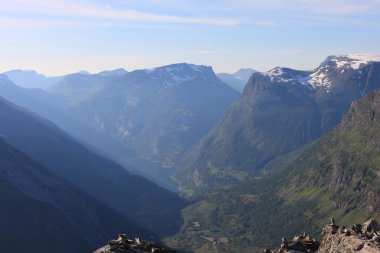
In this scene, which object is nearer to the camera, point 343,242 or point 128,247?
point 343,242

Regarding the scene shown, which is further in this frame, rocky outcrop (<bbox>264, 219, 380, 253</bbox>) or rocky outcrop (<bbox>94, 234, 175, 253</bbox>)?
rocky outcrop (<bbox>94, 234, 175, 253</bbox>)

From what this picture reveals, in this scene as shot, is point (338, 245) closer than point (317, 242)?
Yes

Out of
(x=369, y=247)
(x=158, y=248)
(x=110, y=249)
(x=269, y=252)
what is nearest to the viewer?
(x=369, y=247)

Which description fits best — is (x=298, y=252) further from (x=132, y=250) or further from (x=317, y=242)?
(x=132, y=250)

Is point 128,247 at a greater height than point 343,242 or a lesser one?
lesser

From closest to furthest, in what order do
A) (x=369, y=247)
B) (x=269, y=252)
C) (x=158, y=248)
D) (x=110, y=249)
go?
1. (x=369, y=247)
2. (x=110, y=249)
3. (x=158, y=248)
4. (x=269, y=252)

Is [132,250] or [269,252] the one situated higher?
[132,250]

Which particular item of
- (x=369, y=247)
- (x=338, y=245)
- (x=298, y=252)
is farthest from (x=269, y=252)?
(x=369, y=247)

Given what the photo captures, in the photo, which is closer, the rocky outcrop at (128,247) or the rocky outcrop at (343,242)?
the rocky outcrop at (343,242)
